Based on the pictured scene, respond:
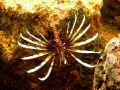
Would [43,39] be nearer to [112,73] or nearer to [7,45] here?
[7,45]

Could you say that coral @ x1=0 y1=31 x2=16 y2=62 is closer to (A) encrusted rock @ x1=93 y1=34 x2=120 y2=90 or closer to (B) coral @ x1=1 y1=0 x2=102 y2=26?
(B) coral @ x1=1 y1=0 x2=102 y2=26

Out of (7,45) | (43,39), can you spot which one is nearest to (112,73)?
(43,39)

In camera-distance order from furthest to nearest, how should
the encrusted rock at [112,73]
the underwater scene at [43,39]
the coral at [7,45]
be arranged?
the coral at [7,45], the underwater scene at [43,39], the encrusted rock at [112,73]

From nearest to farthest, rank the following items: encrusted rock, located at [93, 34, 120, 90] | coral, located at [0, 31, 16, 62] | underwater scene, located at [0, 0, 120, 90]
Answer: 1. encrusted rock, located at [93, 34, 120, 90]
2. underwater scene, located at [0, 0, 120, 90]
3. coral, located at [0, 31, 16, 62]

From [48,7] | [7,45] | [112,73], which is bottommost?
[112,73]

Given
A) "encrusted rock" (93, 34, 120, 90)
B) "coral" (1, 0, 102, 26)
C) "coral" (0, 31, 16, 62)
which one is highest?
"coral" (1, 0, 102, 26)

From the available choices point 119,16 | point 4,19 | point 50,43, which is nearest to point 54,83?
point 50,43

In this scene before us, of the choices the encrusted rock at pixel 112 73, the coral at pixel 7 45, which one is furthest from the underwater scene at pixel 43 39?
the encrusted rock at pixel 112 73

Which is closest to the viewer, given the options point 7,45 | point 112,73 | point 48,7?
point 112,73

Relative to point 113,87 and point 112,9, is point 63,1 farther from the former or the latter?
point 112,9

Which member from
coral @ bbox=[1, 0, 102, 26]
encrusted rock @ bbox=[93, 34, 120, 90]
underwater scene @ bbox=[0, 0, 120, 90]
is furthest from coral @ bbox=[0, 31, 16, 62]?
encrusted rock @ bbox=[93, 34, 120, 90]

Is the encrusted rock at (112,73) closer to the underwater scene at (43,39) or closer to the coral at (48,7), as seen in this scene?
the underwater scene at (43,39)
